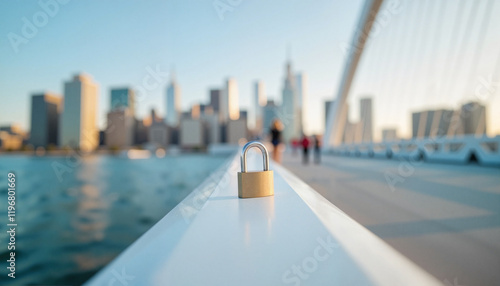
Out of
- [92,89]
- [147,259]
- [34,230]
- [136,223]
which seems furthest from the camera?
[92,89]

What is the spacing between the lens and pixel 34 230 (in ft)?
17.6

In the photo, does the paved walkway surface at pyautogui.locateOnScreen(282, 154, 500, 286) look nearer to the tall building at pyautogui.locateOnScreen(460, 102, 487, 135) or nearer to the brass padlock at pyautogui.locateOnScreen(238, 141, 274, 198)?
the brass padlock at pyautogui.locateOnScreen(238, 141, 274, 198)

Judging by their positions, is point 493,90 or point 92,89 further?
point 92,89

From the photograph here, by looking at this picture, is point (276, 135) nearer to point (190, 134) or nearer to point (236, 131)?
point (236, 131)

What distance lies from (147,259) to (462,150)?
10735mm

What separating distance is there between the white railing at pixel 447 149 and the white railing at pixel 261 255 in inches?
347

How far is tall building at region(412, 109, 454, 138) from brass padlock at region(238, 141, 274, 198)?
1189cm

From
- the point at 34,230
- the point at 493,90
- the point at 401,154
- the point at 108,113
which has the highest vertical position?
the point at 108,113

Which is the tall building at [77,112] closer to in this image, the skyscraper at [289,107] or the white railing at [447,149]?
the white railing at [447,149]

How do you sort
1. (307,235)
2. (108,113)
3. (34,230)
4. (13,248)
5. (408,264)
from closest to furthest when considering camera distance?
1. (408,264)
2. (307,235)
3. (13,248)
4. (34,230)
5. (108,113)

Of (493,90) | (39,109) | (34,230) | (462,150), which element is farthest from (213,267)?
(39,109)

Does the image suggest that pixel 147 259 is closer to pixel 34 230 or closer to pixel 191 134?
pixel 34 230

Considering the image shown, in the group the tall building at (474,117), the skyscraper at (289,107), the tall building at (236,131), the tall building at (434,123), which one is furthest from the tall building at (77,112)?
the tall building at (236,131)

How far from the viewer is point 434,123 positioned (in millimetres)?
11938
